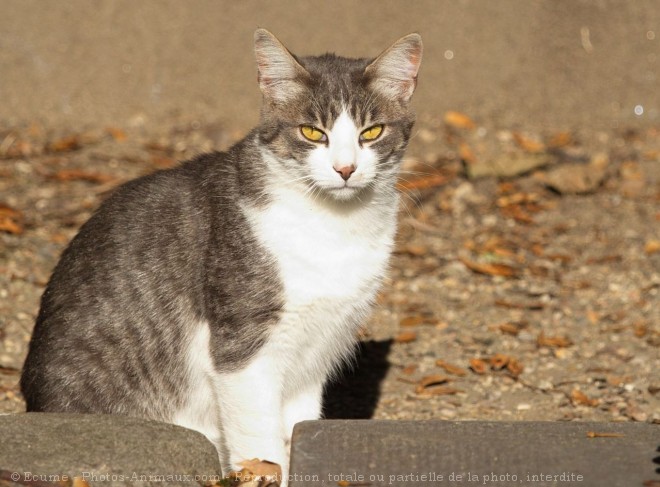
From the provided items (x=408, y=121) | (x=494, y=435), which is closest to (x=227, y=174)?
(x=408, y=121)

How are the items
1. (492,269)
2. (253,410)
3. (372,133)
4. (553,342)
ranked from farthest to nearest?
(492,269) < (553,342) < (372,133) < (253,410)

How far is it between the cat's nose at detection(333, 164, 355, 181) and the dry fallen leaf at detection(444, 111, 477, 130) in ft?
14.5

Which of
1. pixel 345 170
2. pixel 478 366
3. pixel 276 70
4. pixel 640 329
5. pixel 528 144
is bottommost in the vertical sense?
pixel 478 366

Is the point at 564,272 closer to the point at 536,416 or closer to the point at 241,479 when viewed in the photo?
the point at 536,416

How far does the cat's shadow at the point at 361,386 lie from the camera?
4941 millimetres

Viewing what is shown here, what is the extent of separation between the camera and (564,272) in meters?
6.21

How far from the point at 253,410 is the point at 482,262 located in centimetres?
294

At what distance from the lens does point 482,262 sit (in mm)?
6340

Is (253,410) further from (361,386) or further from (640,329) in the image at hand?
(640,329)

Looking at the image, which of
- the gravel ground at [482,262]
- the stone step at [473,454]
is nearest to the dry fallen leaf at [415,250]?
the gravel ground at [482,262]

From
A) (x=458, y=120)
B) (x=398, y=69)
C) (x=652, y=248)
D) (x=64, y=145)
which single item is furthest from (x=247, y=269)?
(x=458, y=120)

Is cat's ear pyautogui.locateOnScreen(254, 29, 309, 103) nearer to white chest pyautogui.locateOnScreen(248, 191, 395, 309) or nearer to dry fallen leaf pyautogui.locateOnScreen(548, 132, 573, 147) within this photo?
white chest pyautogui.locateOnScreen(248, 191, 395, 309)

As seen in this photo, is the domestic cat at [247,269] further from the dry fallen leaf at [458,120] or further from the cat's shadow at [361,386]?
the dry fallen leaf at [458,120]

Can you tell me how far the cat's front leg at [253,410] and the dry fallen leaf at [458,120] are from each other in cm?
454
